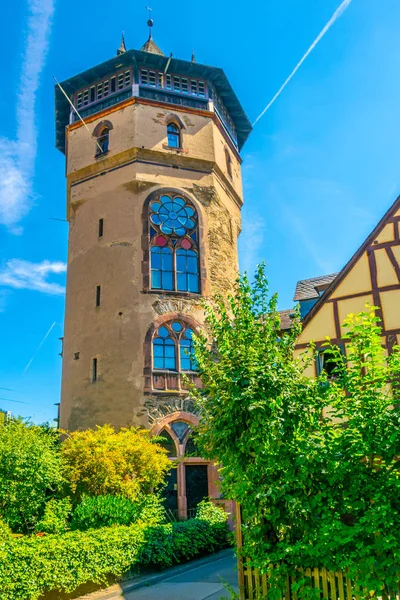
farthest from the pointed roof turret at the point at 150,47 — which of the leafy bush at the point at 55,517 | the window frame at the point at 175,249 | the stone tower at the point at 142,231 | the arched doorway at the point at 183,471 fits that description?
the leafy bush at the point at 55,517

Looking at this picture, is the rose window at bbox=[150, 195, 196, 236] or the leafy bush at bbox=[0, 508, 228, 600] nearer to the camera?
the leafy bush at bbox=[0, 508, 228, 600]

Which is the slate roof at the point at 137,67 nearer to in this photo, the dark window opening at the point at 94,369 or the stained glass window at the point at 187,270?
the stained glass window at the point at 187,270

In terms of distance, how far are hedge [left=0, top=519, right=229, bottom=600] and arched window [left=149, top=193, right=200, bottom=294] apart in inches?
487

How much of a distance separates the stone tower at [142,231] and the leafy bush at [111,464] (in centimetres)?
287

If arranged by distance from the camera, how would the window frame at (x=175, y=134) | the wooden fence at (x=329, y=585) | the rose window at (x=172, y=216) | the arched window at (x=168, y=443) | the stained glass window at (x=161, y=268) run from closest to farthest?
1. the wooden fence at (x=329, y=585)
2. the arched window at (x=168, y=443)
3. the stained glass window at (x=161, y=268)
4. the rose window at (x=172, y=216)
5. the window frame at (x=175, y=134)

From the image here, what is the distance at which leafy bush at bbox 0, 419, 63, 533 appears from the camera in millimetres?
16047

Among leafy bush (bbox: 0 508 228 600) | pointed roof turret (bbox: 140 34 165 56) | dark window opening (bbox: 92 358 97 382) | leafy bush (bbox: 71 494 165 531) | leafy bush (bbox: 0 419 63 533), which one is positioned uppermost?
pointed roof turret (bbox: 140 34 165 56)

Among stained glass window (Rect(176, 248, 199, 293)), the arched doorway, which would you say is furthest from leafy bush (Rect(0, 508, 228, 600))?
stained glass window (Rect(176, 248, 199, 293))

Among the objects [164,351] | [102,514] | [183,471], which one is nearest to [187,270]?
[164,351]

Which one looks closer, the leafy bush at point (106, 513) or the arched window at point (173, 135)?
the leafy bush at point (106, 513)

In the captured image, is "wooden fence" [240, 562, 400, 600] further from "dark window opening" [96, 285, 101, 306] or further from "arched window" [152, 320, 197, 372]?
"dark window opening" [96, 285, 101, 306]

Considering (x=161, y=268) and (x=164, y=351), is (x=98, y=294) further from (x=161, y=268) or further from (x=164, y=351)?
(x=164, y=351)

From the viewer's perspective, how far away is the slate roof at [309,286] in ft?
70.3

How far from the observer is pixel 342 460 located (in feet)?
25.5
